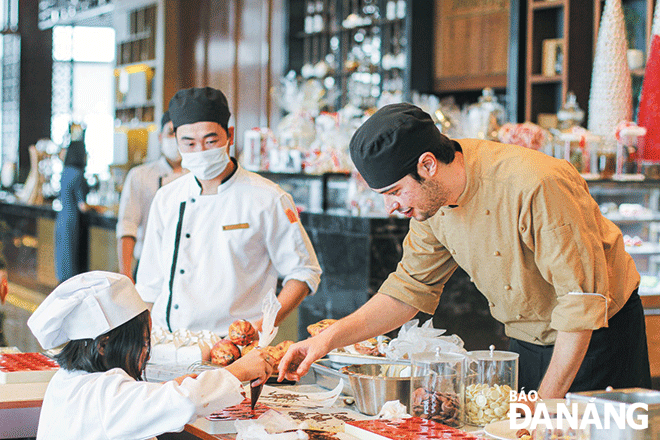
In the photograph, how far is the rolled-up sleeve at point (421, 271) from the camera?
217cm

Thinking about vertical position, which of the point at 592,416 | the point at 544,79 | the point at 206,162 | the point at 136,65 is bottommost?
the point at 592,416

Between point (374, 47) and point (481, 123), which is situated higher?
point (374, 47)

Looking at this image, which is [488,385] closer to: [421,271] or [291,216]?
[421,271]

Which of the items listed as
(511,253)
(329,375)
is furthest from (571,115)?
(329,375)

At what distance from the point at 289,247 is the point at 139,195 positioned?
1.94 m

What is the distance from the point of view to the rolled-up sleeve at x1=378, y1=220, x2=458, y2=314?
217 centimetres

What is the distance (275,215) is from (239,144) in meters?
6.63

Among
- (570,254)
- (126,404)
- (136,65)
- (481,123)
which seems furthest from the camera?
(136,65)

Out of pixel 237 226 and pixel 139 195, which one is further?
pixel 139 195

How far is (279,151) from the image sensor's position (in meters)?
5.78

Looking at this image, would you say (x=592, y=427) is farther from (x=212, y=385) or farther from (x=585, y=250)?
(x=212, y=385)

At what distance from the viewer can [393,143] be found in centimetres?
176

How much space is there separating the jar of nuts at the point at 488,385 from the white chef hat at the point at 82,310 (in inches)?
Result: 29.8

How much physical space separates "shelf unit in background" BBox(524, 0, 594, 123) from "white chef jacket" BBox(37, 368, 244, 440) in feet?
15.4
